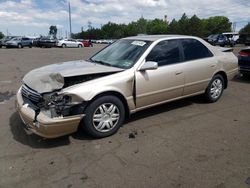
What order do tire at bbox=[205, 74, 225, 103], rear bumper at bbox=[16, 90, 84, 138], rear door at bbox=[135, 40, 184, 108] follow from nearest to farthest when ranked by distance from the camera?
1. rear bumper at bbox=[16, 90, 84, 138]
2. rear door at bbox=[135, 40, 184, 108]
3. tire at bbox=[205, 74, 225, 103]

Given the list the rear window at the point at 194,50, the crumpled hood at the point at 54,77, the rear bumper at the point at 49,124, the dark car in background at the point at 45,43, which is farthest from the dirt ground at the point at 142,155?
the dark car in background at the point at 45,43

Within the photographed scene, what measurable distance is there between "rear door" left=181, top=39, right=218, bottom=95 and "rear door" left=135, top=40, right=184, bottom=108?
0.19 m

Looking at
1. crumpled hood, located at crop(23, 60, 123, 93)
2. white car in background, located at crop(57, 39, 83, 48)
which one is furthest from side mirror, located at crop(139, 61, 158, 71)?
white car in background, located at crop(57, 39, 83, 48)

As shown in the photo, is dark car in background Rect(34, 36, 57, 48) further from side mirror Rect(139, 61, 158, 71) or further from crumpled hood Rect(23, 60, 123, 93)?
side mirror Rect(139, 61, 158, 71)

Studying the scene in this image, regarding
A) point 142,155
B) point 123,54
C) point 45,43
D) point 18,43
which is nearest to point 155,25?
point 45,43

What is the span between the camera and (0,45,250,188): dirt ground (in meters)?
3.10

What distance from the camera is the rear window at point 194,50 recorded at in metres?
5.37

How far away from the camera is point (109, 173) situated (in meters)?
3.25

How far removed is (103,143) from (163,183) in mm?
1314

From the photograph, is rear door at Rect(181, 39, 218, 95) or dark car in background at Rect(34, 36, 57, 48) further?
dark car in background at Rect(34, 36, 57, 48)

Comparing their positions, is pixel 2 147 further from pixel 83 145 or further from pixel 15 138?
pixel 83 145

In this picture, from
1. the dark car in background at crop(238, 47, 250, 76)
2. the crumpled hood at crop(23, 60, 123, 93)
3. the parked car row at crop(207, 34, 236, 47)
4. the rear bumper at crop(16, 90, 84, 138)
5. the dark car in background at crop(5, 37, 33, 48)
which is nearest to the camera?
the rear bumper at crop(16, 90, 84, 138)

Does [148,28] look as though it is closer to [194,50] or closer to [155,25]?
[155,25]

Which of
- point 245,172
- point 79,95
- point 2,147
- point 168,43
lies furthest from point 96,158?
Answer: point 168,43
